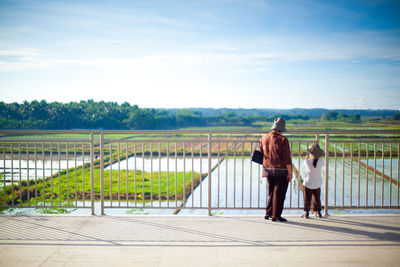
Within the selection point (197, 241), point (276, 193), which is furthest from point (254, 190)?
point (197, 241)

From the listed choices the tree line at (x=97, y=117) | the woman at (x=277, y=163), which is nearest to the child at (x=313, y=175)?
the woman at (x=277, y=163)

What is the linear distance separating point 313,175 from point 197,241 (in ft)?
5.58

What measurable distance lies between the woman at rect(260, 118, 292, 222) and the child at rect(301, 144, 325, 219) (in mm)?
333

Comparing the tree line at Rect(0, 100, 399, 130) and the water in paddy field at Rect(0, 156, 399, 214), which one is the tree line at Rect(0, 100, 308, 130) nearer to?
the tree line at Rect(0, 100, 399, 130)

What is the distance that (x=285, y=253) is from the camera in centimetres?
279

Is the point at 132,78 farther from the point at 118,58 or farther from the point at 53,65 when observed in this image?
the point at 53,65

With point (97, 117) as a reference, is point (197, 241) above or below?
below

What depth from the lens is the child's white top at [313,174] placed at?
373cm

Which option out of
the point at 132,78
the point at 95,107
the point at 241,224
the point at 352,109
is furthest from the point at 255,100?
the point at 241,224

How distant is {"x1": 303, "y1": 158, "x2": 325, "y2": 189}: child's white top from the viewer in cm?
373

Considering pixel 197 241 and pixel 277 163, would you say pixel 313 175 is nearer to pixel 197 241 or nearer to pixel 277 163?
pixel 277 163

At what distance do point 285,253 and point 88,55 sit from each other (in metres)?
151

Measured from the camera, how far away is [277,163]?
3.59m

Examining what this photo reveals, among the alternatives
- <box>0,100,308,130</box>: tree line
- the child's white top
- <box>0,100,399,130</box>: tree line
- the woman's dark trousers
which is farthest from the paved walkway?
<box>0,100,308,130</box>: tree line
